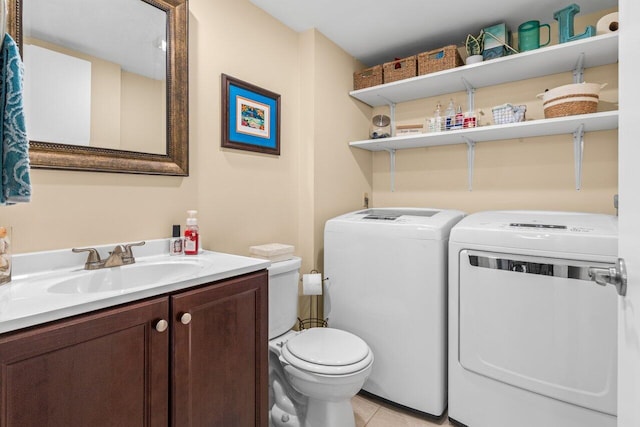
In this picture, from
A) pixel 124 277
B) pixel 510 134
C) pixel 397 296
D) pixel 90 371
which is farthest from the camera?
pixel 510 134

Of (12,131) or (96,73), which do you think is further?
(96,73)

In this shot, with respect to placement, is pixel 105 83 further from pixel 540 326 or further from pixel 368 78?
pixel 540 326

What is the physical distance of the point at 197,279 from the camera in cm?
110

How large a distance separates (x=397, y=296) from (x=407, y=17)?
1723 millimetres

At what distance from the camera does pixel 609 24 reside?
173 cm

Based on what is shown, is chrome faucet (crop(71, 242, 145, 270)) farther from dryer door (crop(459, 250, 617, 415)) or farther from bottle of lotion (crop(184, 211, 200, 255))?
dryer door (crop(459, 250, 617, 415))

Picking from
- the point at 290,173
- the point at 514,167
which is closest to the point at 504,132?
the point at 514,167

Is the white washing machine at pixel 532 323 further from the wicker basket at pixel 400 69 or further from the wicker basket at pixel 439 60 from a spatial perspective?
the wicker basket at pixel 400 69

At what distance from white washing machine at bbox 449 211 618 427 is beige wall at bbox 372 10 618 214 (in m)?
0.40

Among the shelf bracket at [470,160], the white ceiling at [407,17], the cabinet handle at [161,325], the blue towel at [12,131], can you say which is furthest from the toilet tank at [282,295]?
the white ceiling at [407,17]

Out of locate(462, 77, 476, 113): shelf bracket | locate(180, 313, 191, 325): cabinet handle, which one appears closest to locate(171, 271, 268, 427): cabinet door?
locate(180, 313, 191, 325): cabinet handle

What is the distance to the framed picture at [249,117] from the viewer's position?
1841 millimetres

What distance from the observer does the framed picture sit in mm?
1841

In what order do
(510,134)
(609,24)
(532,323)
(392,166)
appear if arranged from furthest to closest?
(392,166) < (510,134) < (609,24) < (532,323)
